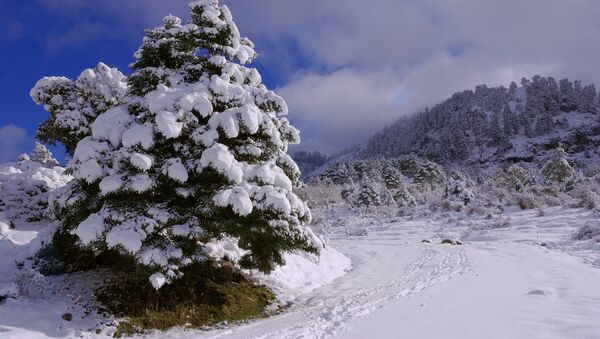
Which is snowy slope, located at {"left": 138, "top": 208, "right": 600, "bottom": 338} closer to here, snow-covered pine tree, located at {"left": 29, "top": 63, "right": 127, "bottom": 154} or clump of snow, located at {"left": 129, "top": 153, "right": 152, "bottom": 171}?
clump of snow, located at {"left": 129, "top": 153, "right": 152, "bottom": 171}

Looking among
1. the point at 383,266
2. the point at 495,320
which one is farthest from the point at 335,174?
the point at 495,320

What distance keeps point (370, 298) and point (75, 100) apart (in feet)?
28.7

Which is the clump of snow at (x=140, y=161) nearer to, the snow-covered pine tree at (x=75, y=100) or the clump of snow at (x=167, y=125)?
the clump of snow at (x=167, y=125)

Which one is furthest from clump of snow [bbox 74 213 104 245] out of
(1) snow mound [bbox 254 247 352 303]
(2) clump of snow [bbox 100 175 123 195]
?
(1) snow mound [bbox 254 247 352 303]

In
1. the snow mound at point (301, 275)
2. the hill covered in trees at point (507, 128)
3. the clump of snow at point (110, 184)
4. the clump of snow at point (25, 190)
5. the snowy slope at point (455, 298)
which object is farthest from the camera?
the hill covered in trees at point (507, 128)

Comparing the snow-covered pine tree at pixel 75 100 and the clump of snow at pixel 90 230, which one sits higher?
the snow-covered pine tree at pixel 75 100

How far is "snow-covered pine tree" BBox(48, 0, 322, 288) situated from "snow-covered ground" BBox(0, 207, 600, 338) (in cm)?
151

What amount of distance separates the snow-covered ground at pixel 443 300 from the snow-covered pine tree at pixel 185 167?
151cm

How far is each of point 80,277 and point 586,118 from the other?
5866 inches

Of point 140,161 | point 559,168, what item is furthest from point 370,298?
point 559,168

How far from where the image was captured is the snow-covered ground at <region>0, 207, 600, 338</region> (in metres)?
5.89

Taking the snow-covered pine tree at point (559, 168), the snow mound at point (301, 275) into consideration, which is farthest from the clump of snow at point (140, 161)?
the snow-covered pine tree at point (559, 168)

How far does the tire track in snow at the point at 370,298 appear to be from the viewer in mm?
6406

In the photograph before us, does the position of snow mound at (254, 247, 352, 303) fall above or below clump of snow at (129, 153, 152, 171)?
below
